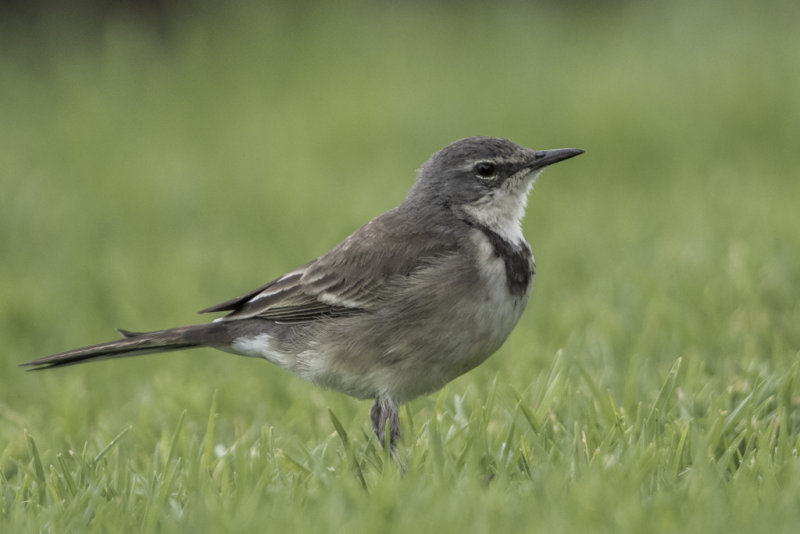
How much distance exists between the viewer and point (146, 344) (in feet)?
17.2

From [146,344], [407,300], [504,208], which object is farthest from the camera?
[504,208]

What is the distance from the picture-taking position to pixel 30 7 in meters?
15.4

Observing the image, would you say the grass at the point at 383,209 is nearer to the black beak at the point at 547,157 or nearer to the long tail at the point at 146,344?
the long tail at the point at 146,344

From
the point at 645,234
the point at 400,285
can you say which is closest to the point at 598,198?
the point at 645,234

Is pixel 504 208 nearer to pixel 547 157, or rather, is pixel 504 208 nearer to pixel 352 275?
pixel 547 157

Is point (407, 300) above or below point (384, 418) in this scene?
above

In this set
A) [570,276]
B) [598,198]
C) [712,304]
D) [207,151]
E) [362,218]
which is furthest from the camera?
[207,151]

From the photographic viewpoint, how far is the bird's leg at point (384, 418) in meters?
5.00

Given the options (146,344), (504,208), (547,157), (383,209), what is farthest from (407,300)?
(383,209)

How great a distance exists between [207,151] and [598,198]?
4672 mm

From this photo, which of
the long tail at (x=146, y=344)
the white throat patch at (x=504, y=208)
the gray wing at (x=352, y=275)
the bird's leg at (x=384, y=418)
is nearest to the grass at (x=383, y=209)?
the bird's leg at (x=384, y=418)

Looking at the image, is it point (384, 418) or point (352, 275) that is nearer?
point (384, 418)

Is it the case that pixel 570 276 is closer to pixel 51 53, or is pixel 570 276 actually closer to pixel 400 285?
pixel 400 285

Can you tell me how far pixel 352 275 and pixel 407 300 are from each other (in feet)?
1.31
